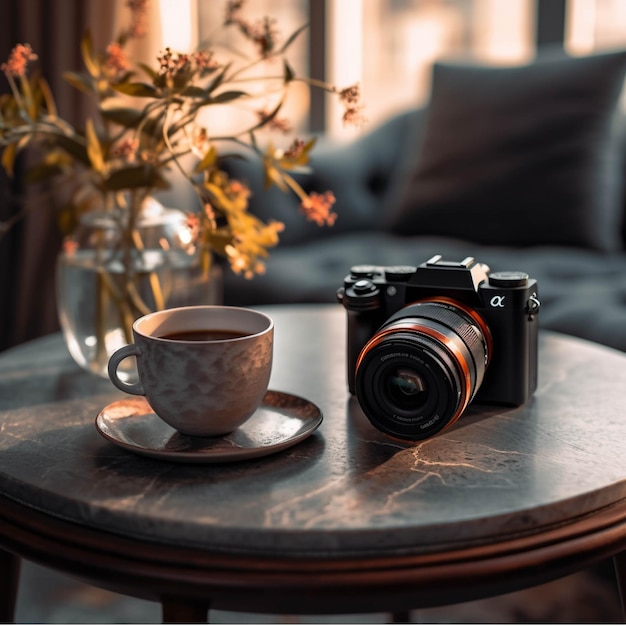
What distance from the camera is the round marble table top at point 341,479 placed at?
0.60 m

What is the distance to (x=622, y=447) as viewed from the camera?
744 millimetres

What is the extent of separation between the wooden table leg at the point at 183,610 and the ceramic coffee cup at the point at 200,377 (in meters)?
0.16

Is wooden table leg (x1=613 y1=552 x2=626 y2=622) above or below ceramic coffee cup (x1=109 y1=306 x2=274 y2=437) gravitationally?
below

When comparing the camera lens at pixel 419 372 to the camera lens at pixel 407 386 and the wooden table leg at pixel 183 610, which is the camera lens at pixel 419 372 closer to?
the camera lens at pixel 407 386

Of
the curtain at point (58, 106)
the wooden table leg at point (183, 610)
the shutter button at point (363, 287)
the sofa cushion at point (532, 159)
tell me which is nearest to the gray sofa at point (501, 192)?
the sofa cushion at point (532, 159)

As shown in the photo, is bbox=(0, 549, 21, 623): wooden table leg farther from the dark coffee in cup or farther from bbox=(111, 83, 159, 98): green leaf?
bbox=(111, 83, 159, 98): green leaf

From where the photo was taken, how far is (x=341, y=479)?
678 mm

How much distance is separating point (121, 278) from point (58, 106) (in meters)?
1.51

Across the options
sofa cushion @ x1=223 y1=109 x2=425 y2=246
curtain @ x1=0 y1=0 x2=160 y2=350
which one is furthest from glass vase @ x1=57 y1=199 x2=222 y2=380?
curtain @ x1=0 y1=0 x2=160 y2=350

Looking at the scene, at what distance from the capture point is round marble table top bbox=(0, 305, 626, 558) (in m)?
0.60

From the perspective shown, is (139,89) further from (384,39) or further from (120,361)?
(384,39)

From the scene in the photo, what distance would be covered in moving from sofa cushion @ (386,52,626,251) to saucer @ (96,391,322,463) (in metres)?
1.24

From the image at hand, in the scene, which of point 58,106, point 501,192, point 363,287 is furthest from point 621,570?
point 58,106

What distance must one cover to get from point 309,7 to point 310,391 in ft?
7.75
